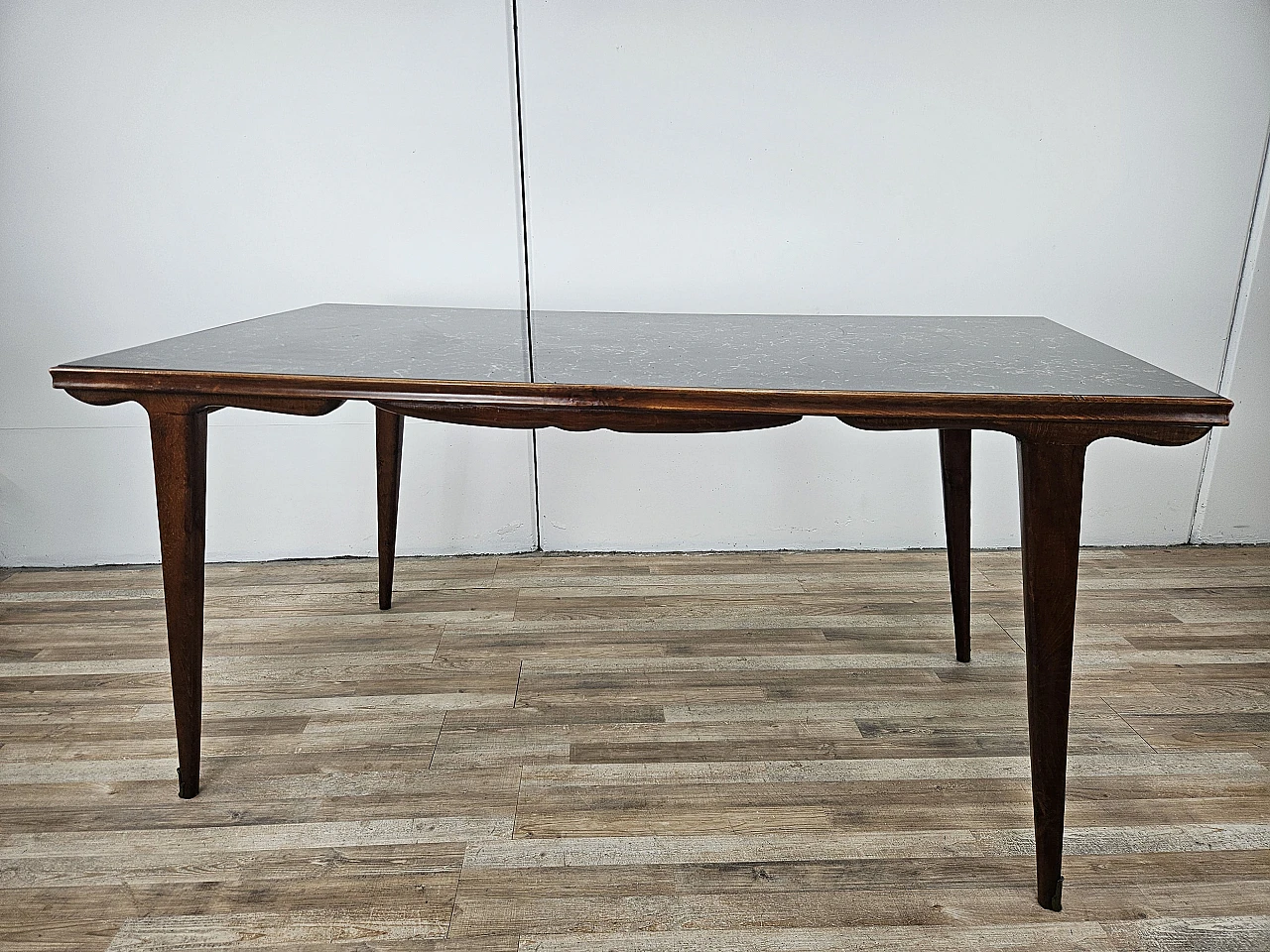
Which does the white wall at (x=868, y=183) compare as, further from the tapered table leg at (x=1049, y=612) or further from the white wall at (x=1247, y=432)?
the tapered table leg at (x=1049, y=612)

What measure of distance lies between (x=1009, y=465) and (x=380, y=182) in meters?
1.91

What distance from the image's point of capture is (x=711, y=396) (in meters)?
1.24

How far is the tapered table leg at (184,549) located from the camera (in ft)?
4.64

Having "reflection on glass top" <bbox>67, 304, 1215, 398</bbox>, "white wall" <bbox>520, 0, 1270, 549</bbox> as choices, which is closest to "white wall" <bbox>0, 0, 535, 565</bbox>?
"white wall" <bbox>520, 0, 1270, 549</bbox>

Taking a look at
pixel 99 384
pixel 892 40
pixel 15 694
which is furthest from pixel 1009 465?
pixel 15 694

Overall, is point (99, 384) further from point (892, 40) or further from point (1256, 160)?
point (1256, 160)

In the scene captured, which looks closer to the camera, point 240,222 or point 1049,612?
point 1049,612

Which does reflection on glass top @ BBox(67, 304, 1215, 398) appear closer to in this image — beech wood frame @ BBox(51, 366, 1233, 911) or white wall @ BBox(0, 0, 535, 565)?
beech wood frame @ BBox(51, 366, 1233, 911)

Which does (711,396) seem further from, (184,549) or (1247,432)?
(1247,432)

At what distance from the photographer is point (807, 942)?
1.28 meters

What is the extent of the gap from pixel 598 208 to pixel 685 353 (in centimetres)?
113

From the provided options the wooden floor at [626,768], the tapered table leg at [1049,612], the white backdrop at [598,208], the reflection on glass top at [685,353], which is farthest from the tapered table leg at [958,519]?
the white backdrop at [598,208]

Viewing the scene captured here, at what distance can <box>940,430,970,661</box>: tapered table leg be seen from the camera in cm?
190

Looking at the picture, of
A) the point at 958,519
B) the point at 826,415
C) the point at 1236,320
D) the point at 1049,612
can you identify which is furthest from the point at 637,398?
the point at 1236,320
